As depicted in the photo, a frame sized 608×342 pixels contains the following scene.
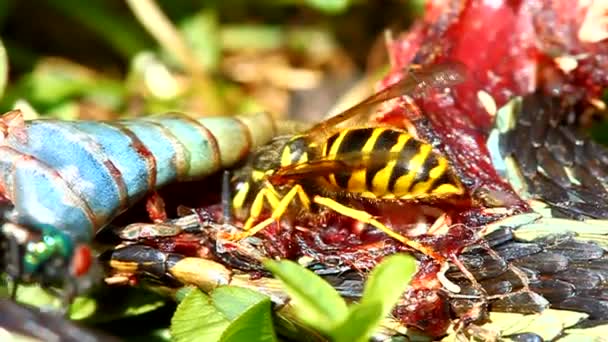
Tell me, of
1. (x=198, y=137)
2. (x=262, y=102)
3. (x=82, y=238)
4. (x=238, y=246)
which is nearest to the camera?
(x=82, y=238)

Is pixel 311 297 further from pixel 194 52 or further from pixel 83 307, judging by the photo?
pixel 194 52

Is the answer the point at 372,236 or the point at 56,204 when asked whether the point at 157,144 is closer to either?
the point at 56,204

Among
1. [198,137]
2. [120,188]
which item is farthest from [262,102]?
[120,188]

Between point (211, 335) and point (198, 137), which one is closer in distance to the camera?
point (211, 335)

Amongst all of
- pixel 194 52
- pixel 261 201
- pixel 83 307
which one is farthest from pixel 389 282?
pixel 194 52

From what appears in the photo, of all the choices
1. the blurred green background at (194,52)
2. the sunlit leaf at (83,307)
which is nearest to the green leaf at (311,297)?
the sunlit leaf at (83,307)

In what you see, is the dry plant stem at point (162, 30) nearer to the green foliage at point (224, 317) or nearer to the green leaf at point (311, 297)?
the green foliage at point (224, 317)
